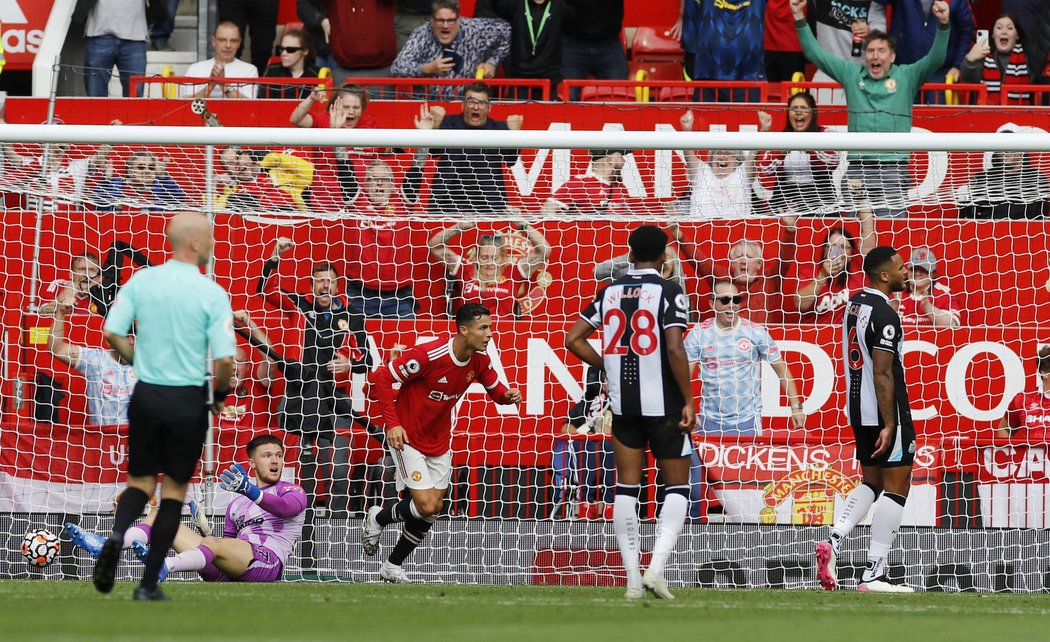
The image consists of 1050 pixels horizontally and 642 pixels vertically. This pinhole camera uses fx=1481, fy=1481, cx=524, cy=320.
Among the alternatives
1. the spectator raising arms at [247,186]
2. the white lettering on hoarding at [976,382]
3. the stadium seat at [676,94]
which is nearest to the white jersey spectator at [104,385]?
the spectator raising arms at [247,186]

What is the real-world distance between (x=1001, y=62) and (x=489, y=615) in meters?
8.88

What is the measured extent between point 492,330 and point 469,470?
98cm

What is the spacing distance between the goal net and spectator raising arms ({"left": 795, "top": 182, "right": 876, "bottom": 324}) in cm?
2

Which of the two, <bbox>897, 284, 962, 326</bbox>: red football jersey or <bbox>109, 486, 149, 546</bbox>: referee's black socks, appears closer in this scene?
<bbox>109, 486, 149, 546</bbox>: referee's black socks

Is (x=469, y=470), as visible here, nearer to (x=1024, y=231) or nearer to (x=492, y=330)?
(x=492, y=330)

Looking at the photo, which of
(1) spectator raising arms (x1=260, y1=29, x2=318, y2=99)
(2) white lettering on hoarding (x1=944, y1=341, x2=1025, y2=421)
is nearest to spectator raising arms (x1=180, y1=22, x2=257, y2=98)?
(1) spectator raising arms (x1=260, y1=29, x2=318, y2=99)

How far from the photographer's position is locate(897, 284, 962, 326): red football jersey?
1040cm

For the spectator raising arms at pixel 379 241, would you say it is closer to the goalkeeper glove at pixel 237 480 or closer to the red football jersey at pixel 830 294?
the goalkeeper glove at pixel 237 480

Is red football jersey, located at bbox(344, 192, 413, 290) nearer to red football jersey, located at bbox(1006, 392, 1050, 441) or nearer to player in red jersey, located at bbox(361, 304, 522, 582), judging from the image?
player in red jersey, located at bbox(361, 304, 522, 582)

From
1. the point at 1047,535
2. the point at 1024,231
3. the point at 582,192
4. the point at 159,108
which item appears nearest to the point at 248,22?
the point at 159,108

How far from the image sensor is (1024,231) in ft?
34.3

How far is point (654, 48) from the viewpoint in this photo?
14594 mm

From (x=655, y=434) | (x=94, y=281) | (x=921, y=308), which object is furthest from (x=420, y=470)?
(x=921, y=308)

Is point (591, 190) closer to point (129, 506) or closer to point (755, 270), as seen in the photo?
point (755, 270)
